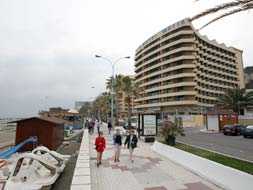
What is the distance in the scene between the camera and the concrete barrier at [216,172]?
5.22m

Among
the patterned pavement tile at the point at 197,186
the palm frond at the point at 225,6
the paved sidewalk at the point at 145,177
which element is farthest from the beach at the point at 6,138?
the palm frond at the point at 225,6

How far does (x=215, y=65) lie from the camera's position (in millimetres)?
63719

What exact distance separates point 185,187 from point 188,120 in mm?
38844

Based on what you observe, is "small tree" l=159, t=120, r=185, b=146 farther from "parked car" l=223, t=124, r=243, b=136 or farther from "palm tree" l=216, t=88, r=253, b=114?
"palm tree" l=216, t=88, r=253, b=114

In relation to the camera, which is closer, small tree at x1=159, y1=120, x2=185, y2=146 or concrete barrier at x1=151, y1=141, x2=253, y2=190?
concrete barrier at x1=151, y1=141, x2=253, y2=190

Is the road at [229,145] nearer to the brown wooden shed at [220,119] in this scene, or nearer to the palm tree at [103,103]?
the brown wooden shed at [220,119]

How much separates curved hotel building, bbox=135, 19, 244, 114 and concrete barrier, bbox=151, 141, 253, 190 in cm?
4492

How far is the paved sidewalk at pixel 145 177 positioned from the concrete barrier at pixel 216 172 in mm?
220

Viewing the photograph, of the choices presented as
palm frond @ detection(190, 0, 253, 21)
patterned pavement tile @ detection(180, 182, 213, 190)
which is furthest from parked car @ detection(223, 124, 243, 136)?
palm frond @ detection(190, 0, 253, 21)

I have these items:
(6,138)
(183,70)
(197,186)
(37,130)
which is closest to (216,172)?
(197,186)

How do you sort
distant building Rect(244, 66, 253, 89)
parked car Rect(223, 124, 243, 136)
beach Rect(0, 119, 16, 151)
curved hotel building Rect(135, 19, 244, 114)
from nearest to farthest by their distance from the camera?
beach Rect(0, 119, 16, 151)
parked car Rect(223, 124, 243, 136)
curved hotel building Rect(135, 19, 244, 114)
distant building Rect(244, 66, 253, 89)

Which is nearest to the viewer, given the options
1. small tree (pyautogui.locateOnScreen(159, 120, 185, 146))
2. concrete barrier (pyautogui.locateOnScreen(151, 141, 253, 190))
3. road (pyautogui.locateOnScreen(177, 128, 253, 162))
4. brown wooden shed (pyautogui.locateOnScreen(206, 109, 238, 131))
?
concrete barrier (pyautogui.locateOnScreen(151, 141, 253, 190))

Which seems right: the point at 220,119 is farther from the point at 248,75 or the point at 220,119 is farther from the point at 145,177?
the point at 248,75

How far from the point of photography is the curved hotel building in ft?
174
